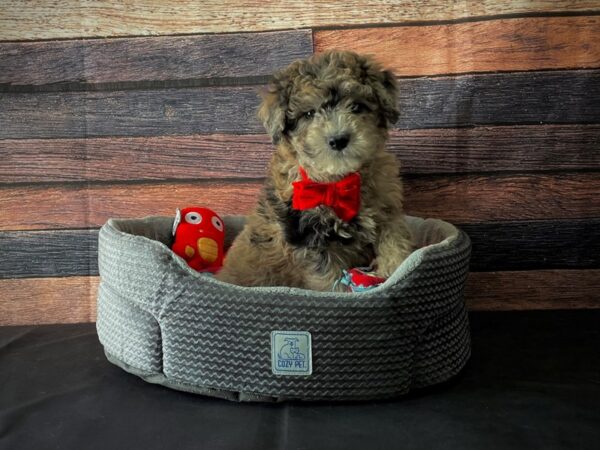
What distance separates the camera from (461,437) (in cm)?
179

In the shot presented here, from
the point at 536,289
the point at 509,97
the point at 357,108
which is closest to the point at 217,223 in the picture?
the point at 357,108

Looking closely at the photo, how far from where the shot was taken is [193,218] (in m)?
2.74

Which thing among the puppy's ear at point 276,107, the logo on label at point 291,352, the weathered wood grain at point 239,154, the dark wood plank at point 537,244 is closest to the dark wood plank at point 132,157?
the weathered wood grain at point 239,154

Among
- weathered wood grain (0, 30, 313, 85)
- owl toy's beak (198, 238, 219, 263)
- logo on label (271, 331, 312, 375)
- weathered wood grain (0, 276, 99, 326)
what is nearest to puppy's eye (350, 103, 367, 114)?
logo on label (271, 331, 312, 375)

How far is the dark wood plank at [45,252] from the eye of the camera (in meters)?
2.99

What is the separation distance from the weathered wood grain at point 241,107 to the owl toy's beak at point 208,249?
0.59 m

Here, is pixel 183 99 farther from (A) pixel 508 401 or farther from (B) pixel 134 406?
(A) pixel 508 401

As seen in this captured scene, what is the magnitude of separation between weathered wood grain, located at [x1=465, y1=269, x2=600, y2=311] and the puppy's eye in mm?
1278

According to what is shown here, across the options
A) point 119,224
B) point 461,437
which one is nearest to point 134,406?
point 119,224

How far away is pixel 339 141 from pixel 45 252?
69.7 inches

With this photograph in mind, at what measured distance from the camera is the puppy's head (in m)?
2.01

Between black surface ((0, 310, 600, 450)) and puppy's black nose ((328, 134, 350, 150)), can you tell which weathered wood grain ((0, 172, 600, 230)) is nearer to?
black surface ((0, 310, 600, 450))

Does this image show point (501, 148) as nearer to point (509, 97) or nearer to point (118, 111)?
point (509, 97)

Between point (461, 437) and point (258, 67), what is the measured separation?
74.2 inches
